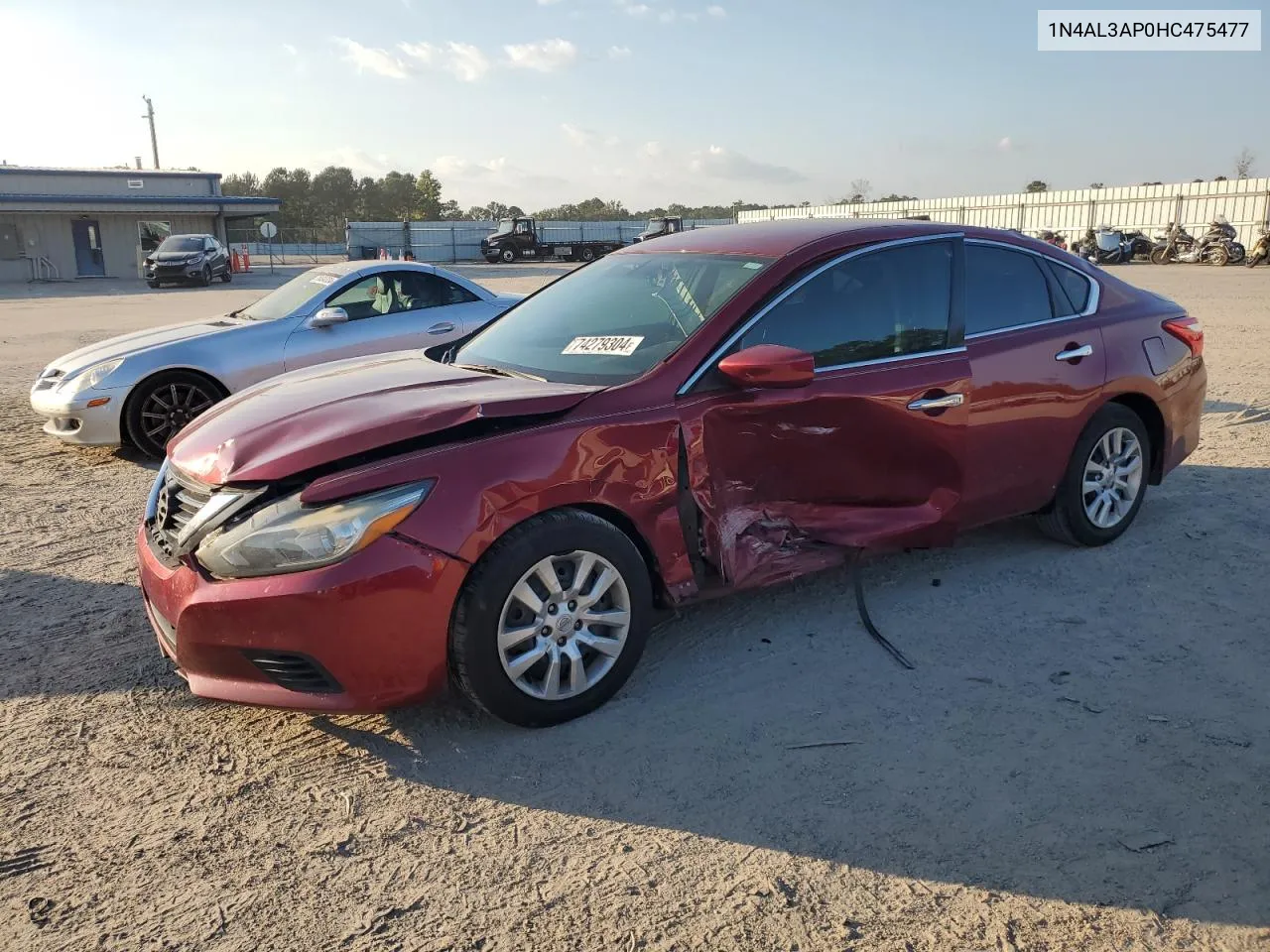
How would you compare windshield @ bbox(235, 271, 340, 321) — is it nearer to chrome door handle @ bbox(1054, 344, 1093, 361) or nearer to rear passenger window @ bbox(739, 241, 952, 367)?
rear passenger window @ bbox(739, 241, 952, 367)

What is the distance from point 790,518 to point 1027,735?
1.18m

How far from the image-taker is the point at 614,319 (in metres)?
4.07

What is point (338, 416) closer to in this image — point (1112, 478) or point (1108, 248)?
point (1112, 478)

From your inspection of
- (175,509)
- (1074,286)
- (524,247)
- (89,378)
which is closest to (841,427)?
(1074,286)

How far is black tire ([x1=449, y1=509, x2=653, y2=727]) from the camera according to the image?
120 inches

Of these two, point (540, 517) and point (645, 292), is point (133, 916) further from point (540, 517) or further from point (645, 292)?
point (645, 292)

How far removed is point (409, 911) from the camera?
8.04 feet

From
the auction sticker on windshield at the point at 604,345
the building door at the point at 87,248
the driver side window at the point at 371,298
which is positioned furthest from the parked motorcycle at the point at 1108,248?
the building door at the point at 87,248

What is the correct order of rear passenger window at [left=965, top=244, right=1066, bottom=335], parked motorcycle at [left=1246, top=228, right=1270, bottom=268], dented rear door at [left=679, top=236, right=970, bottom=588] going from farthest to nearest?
parked motorcycle at [left=1246, top=228, right=1270, bottom=268], rear passenger window at [left=965, top=244, right=1066, bottom=335], dented rear door at [left=679, top=236, right=970, bottom=588]

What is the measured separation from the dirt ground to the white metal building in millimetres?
40919

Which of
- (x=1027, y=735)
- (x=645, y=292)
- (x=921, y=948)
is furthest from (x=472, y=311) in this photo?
(x=921, y=948)

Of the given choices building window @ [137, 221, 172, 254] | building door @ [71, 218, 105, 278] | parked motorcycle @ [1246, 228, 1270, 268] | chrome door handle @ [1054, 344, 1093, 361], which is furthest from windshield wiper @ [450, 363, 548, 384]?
building door @ [71, 218, 105, 278]

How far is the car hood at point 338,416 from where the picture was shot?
3.08m

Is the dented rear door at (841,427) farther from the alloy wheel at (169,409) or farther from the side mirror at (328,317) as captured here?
the alloy wheel at (169,409)
